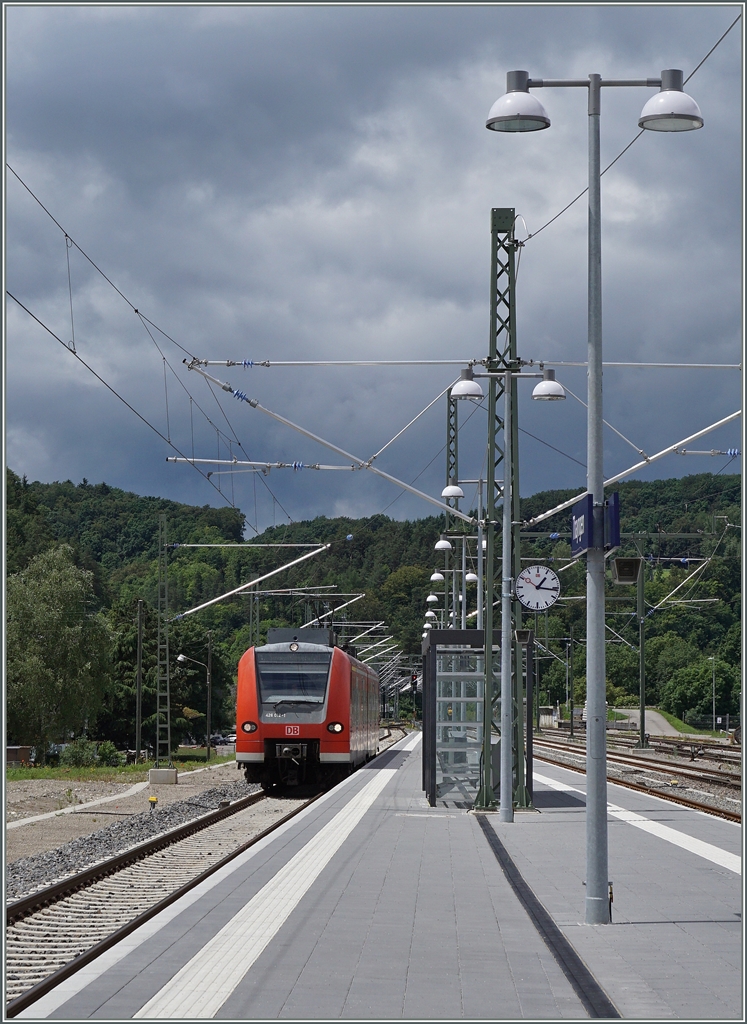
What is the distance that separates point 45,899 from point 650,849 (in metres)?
7.18

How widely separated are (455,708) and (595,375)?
13.1m

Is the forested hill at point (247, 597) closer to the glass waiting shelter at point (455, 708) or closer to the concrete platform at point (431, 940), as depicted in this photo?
the glass waiting shelter at point (455, 708)

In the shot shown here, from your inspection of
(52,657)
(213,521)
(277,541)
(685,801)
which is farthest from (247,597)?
(685,801)

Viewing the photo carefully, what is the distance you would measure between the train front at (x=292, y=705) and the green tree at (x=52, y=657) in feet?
101

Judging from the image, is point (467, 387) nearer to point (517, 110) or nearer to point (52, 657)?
point (517, 110)

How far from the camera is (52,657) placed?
59188mm

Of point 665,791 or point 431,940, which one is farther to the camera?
point 665,791

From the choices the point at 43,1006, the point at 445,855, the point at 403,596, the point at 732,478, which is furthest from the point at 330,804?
the point at 403,596

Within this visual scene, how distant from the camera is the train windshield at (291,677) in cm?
2805

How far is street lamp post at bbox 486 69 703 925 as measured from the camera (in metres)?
10.5

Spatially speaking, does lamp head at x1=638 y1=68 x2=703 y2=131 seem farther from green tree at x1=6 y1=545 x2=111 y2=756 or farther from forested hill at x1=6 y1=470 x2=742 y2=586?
green tree at x1=6 y1=545 x2=111 y2=756

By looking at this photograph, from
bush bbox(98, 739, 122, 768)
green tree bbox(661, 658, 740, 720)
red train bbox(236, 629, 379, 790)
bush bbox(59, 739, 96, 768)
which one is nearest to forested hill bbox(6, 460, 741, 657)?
red train bbox(236, 629, 379, 790)

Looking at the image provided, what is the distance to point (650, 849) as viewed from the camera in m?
15.5

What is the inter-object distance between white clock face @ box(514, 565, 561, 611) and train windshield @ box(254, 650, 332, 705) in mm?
10244
